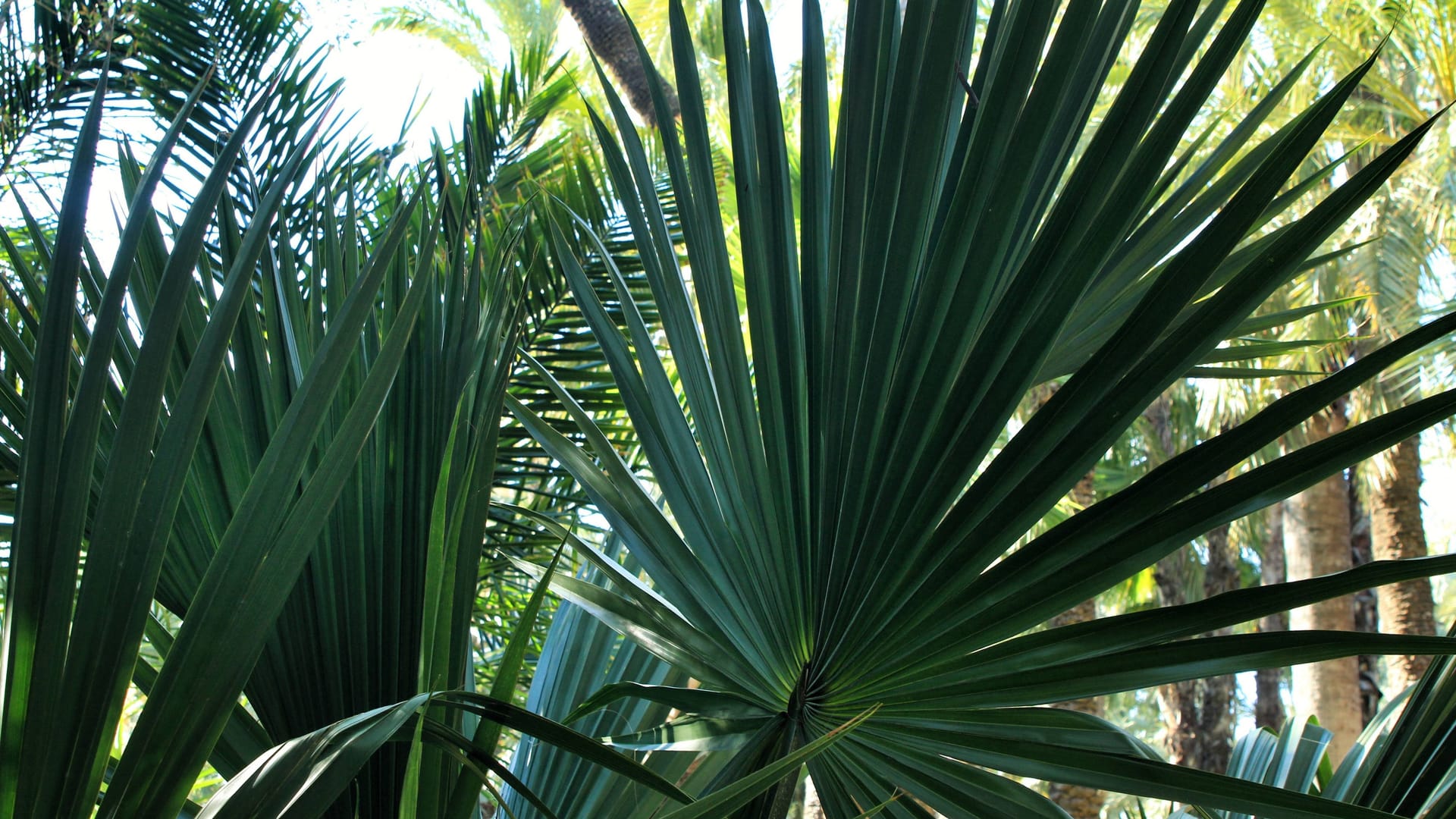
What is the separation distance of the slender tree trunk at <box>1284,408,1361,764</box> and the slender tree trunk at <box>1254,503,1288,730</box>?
955 mm

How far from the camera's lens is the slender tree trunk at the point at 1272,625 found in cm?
979

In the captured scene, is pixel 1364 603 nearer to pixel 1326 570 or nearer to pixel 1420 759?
pixel 1326 570

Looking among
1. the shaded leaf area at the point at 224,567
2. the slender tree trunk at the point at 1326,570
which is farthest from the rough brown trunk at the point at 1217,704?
the shaded leaf area at the point at 224,567

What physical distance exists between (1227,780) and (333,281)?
1216 mm

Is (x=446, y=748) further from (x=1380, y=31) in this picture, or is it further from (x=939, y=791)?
(x=1380, y=31)

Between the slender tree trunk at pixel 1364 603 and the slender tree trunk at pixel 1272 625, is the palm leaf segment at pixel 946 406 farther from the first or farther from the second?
the slender tree trunk at pixel 1272 625

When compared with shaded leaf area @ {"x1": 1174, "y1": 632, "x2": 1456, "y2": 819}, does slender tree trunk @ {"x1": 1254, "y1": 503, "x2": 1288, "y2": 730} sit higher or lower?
higher

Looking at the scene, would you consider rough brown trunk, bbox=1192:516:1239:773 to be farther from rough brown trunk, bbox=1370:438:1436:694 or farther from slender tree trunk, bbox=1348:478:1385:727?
rough brown trunk, bbox=1370:438:1436:694

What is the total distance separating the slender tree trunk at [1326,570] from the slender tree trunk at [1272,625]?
3.13 feet

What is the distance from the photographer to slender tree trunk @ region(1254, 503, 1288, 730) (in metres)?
9.79

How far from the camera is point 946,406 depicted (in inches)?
35.8

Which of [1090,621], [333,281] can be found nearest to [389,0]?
[333,281]

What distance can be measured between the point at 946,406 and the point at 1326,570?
7.39 m

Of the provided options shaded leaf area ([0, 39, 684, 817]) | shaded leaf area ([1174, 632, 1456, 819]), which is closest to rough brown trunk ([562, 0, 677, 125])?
shaded leaf area ([0, 39, 684, 817])
